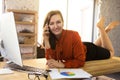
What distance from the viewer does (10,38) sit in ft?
4.29

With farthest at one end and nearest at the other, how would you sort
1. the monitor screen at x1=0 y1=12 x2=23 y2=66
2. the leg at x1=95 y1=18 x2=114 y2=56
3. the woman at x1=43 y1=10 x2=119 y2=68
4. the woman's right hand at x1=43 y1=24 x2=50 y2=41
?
the leg at x1=95 y1=18 x2=114 y2=56
the woman's right hand at x1=43 y1=24 x2=50 y2=41
the woman at x1=43 y1=10 x2=119 y2=68
the monitor screen at x1=0 y1=12 x2=23 y2=66

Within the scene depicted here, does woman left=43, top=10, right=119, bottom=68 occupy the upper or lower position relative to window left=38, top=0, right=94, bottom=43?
lower

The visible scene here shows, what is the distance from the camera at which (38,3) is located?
12.9 ft

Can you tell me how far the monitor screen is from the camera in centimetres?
121

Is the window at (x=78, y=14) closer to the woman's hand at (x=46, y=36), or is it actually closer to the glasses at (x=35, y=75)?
the woman's hand at (x=46, y=36)

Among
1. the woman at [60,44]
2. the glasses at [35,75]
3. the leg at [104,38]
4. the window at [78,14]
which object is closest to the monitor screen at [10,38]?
the glasses at [35,75]

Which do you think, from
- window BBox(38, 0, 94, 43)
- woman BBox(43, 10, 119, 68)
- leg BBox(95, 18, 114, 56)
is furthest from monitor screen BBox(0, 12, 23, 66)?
window BBox(38, 0, 94, 43)

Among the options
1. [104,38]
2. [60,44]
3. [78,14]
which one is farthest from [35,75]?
[78,14]

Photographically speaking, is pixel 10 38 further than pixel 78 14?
No

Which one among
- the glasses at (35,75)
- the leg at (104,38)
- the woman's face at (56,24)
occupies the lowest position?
the glasses at (35,75)

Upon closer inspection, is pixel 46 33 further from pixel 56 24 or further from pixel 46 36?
pixel 56 24

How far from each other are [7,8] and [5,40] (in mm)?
2314

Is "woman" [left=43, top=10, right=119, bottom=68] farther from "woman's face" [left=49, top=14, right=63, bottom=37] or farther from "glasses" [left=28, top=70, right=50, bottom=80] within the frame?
"glasses" [left=28, top=70, right=50, bottom=80]

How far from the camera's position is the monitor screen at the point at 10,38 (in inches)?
47.8
